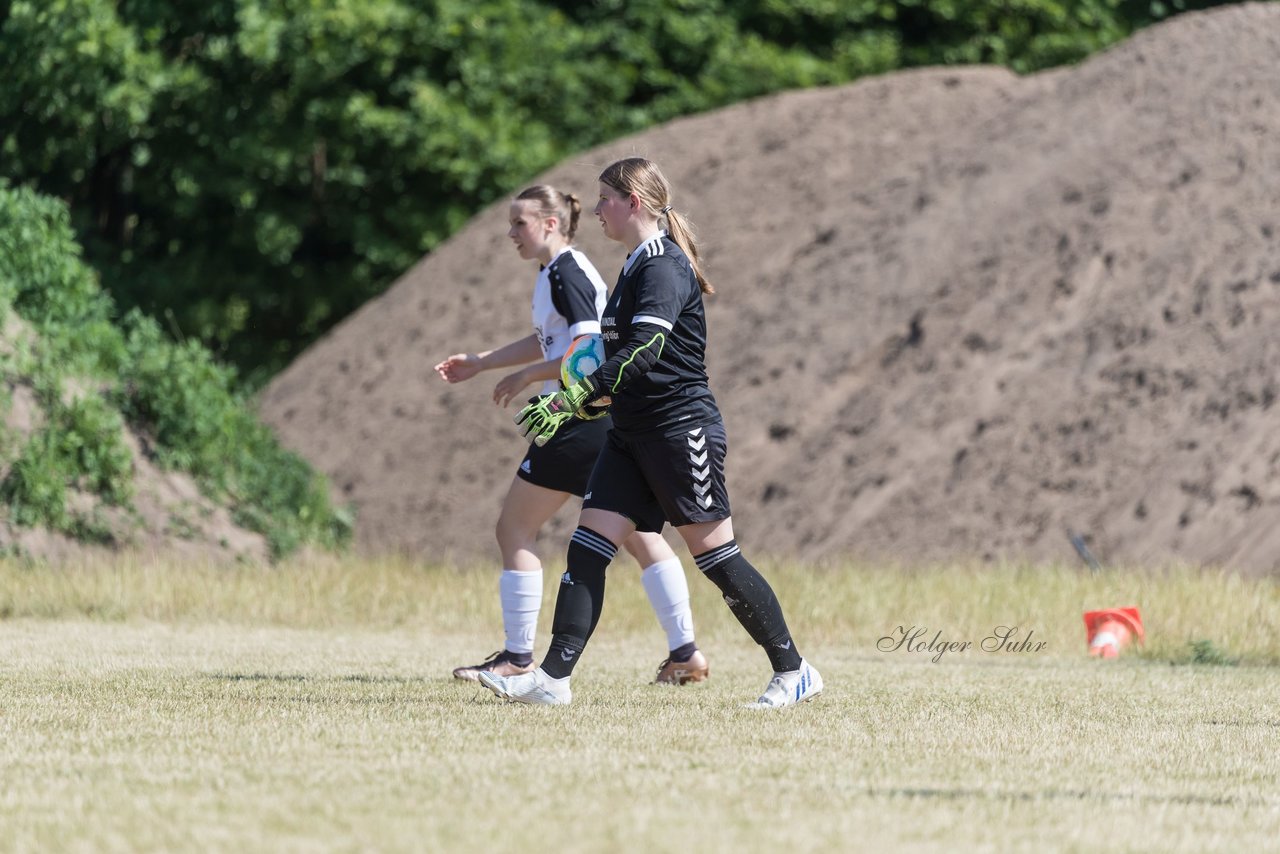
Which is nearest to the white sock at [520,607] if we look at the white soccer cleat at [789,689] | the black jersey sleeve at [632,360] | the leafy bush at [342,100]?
the white soccer cleat at [789,689]

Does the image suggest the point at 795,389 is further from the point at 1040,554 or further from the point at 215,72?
the point at 215,72

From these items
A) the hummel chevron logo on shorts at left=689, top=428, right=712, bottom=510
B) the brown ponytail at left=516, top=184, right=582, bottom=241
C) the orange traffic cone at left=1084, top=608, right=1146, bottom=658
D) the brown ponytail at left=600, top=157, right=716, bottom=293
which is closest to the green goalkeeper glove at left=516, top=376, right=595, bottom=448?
the hummel chevron logo on shorts at left=689, top=428, right=712, bottom=510

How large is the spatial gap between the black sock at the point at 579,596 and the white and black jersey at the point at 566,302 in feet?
3.36

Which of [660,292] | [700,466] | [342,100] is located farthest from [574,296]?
[342,100]

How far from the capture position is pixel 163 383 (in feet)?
49.9

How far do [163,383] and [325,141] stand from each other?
9776 mm

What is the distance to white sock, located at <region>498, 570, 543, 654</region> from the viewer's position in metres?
7.62

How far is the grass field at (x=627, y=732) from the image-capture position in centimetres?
428

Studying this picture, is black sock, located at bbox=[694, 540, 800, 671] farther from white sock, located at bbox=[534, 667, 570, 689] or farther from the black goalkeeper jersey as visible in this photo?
white sock, located at bbox=[534, 667, 570, 689]

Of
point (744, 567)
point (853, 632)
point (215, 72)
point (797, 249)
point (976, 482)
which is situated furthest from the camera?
point (215, 72)

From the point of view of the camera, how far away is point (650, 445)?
22.2 ft

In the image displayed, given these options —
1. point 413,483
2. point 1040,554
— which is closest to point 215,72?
point 413,483

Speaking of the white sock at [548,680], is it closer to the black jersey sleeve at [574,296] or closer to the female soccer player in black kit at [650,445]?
the female soccer player in black kit at [650,445]

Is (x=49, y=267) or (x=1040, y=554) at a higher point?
(x=49, y=267)
